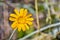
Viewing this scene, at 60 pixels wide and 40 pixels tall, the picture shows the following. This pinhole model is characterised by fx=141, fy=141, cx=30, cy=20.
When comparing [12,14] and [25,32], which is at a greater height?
[12,14]

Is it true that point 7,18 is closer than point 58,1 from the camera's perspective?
Yes

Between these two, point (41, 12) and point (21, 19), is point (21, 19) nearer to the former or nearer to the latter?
point (21, 19)

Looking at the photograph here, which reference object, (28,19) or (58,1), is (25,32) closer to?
(28,19)

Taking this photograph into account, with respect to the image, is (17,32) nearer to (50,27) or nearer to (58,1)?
(50,27)

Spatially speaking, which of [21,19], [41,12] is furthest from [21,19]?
[41,12]

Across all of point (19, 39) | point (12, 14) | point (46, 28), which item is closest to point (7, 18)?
point (12, 14)

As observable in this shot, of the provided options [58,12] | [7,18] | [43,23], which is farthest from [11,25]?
[58,12]
